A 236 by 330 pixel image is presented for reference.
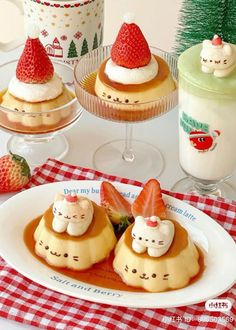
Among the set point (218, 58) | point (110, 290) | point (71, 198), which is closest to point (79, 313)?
point (110, 290)

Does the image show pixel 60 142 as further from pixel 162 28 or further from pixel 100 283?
pixel 162 28

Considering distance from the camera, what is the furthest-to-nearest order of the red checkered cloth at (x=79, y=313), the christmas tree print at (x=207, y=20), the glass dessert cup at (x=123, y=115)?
the christmas tree print at (x=207, y=20), the glass dessert cup at (x=123, y=115), the red checkered cloth at (x=79, y=313)

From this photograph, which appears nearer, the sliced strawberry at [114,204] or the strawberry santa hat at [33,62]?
the sliced strawberry at [114,204]

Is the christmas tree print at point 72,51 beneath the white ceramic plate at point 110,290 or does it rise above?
above

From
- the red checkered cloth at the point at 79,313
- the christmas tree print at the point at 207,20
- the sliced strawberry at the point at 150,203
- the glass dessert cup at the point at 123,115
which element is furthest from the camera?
the christmas tree print at the point at 207,20

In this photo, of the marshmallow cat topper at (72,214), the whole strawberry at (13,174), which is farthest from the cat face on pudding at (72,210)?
the whole strawberry at (13,174)

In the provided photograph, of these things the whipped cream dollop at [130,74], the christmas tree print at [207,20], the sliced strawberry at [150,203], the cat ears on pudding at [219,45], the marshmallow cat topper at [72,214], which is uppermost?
the cat ears on pudding at [219,45]

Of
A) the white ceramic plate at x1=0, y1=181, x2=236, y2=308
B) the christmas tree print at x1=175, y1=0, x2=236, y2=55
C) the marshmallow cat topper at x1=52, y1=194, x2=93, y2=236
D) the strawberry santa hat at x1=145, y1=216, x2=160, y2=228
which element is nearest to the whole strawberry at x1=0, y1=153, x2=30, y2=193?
the white ceramic plate at x1=0, y1=181, x2=236, y2=308

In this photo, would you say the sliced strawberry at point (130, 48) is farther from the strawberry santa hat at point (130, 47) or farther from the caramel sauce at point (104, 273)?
the caramel sauce at point (104, 273)
